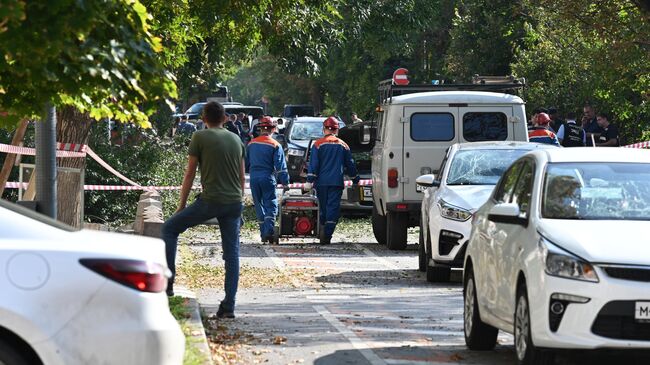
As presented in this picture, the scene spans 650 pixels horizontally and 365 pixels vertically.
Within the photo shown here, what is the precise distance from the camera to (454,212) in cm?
1639

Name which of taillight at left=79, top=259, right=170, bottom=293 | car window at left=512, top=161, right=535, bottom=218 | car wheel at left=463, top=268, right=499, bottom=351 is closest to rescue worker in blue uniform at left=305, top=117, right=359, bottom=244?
car wheel at left=463, top=268, right=499, bottom=351

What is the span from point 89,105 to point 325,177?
1389 cm

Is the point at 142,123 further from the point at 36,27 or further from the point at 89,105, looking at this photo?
the point at 36,27

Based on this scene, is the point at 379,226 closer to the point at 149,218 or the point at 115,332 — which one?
the point at 149,218

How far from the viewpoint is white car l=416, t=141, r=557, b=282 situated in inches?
640

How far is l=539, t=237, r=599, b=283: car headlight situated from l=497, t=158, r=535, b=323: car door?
508 millimetres

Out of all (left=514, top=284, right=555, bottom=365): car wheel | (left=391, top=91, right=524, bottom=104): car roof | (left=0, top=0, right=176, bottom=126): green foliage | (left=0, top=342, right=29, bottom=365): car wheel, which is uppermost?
(left=0, top=0, right=176, bottom=126): green foliage

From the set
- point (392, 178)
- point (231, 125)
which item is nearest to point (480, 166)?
point (392, 178)

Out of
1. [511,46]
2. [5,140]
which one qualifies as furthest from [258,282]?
[511,46]

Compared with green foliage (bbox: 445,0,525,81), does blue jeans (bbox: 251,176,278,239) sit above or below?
below

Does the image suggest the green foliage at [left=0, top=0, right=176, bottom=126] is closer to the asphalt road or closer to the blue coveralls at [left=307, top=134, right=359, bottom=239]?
the asphalt road

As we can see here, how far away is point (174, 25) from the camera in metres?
18.9

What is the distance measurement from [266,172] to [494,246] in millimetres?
12104

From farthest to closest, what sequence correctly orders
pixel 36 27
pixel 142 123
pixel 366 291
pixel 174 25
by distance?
pixel 174 25
pixel 366 291
pixel 142 123
pixel 36 27
